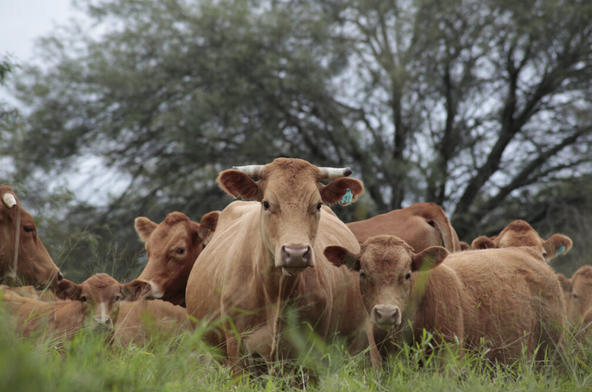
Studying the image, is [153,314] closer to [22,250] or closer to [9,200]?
[22,250]

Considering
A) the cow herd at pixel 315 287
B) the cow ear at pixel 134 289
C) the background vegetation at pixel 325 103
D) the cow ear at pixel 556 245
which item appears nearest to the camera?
the cow herd at pixel 315 287

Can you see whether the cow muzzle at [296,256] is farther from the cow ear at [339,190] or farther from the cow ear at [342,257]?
the cow ear at [339,190]

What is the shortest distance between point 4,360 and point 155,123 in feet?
37.1

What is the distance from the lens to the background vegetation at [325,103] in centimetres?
1339

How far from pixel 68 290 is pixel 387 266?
9.33ft

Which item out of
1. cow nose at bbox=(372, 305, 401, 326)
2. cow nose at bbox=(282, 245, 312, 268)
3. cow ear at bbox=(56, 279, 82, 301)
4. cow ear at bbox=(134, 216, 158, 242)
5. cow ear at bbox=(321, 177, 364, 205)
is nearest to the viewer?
cow nose at bbox=(282, 245, 312, 268)

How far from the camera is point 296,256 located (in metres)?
3.62

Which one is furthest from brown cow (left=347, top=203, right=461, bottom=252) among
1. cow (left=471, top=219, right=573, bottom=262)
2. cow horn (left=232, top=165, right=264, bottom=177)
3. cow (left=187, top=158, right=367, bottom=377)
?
cow horn (left=232, top=165, right=264, bottom=177)

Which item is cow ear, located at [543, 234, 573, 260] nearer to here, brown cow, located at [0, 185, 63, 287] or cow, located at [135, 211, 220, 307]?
cow, located at [135, 211, 220, 307]

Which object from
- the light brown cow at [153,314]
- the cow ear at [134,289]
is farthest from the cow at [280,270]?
the light brown cow at [153,314]

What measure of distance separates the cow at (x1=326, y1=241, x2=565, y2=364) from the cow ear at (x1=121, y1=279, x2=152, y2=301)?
2.07 metres

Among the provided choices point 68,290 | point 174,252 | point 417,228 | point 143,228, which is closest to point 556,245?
point 417,228

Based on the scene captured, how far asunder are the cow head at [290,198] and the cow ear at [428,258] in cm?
64

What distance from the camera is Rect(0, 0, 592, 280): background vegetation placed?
13391mm
